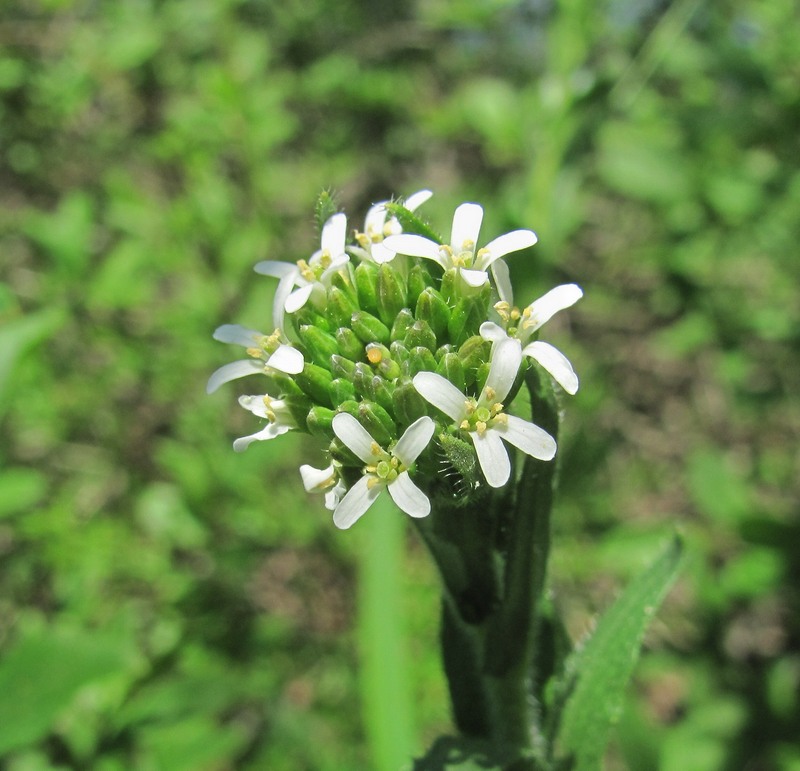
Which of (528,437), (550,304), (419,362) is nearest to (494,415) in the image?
(528,437)

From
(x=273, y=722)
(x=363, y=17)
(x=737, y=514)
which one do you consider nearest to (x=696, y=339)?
(x=737, y=514)

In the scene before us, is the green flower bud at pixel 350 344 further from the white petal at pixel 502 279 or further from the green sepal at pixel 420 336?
the white petal at pixel 502 279

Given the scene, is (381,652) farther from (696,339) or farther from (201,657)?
(696,339)

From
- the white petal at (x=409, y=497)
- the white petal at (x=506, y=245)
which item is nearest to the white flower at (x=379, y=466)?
the white petal at (x=409, y=497)

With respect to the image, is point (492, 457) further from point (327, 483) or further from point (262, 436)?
point (262, 436)

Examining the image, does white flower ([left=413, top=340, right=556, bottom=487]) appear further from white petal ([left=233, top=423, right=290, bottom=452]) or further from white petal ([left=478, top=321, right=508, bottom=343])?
white petal ([left=233, top=423, right=290, bottom=452])

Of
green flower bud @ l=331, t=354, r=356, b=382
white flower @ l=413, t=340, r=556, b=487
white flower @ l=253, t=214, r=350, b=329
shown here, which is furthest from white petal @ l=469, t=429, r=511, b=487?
white flower @ l=253, t=214, r=350, b=329
